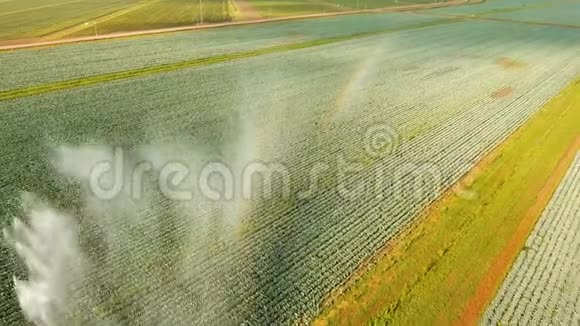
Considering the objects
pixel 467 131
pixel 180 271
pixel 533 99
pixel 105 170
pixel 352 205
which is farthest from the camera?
pixel 533 99

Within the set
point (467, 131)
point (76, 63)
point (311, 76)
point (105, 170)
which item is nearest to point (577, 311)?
point (467, 131)

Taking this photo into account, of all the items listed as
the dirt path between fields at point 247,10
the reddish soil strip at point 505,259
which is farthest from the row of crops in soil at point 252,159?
the dirt path between fields at point 247,10

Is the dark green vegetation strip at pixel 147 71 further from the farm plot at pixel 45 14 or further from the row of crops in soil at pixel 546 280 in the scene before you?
the row of crops in soil at pixel 546 280

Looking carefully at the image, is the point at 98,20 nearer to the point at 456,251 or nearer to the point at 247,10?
the point at 247,10

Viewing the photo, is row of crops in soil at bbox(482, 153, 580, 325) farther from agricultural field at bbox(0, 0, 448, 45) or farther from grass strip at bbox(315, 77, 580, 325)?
agricultural field at bbox(0, 0, 448, 45)

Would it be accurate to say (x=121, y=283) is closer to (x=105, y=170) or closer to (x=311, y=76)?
(x=105, y=170)

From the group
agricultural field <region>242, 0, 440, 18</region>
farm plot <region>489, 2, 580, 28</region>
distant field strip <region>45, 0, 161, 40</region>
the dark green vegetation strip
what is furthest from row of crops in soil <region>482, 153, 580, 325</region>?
farm plot <region>489, 2, 580, 28</region>
